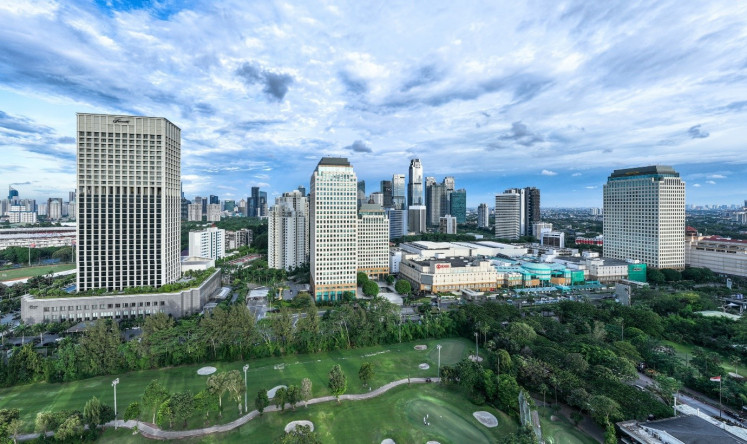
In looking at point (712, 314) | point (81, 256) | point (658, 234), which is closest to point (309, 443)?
point (81, 256)

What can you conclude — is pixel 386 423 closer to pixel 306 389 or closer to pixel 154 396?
pixel 306 389

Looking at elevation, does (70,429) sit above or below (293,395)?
below

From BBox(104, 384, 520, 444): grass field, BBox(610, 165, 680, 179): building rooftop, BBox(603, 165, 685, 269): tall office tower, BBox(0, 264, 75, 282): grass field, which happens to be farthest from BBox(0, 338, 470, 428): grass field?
BBox(610, 165, 680, 179): building rooftop

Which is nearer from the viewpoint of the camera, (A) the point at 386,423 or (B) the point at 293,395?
(A) the point at 386,423

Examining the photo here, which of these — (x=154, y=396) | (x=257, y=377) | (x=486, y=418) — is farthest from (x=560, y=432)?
(x=154, y=396)

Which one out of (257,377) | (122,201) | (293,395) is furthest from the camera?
(122,201)

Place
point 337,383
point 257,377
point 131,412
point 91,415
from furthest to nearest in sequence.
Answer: point 257,377
point 337,383
point 131,412
point 91,415

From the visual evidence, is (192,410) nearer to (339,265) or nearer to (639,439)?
(639,439)
